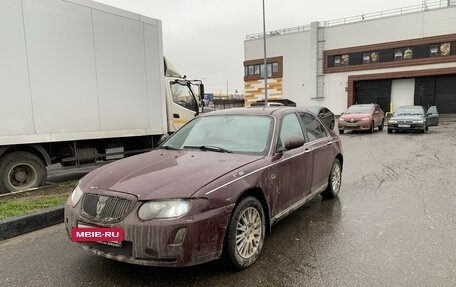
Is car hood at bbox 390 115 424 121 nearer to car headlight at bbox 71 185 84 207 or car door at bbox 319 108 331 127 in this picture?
car door at bbox 319 108 331 127

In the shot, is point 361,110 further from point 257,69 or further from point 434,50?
point 257,69

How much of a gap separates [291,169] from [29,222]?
3.59 m

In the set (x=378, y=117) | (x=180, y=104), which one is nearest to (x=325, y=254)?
(x=180, y=104)

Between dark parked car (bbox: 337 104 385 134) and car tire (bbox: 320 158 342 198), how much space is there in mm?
13767

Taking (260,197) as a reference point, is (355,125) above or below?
below

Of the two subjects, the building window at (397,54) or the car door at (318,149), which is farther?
the building window at (397,54)

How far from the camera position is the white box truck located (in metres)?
6.55

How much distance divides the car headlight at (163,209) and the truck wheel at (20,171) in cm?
500

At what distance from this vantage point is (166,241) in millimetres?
3037

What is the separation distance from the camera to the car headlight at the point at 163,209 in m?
3.08

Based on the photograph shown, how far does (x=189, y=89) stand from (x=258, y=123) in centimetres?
637

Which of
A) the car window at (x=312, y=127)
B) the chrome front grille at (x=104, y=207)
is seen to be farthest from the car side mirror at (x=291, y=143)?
the chrome front grille at (x=104, y=207)

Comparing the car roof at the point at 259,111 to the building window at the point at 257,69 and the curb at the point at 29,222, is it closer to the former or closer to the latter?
the curb at the point at 29,222

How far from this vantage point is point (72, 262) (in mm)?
3877
